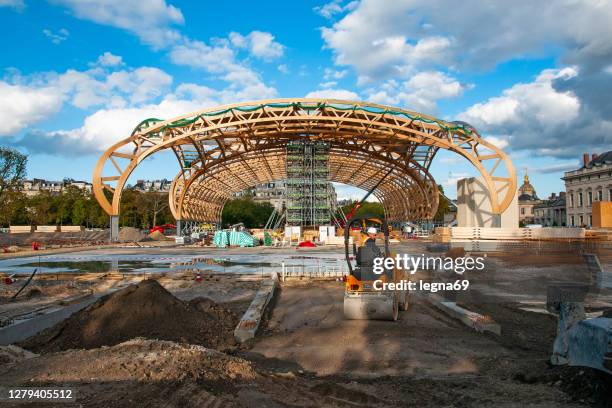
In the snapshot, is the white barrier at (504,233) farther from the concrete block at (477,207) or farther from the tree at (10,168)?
the tree at (10,168)

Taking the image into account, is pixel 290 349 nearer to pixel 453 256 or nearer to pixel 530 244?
pixel 453 256

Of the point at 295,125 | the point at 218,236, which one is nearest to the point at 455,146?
the point at 295,125

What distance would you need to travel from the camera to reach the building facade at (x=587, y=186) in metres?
77.0

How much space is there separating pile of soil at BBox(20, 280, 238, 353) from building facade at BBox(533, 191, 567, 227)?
10257 centimetres

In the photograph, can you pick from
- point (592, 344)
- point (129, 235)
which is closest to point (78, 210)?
point (129, 235)

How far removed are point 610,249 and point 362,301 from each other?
10.3m

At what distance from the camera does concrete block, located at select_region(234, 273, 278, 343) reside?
9.60 m

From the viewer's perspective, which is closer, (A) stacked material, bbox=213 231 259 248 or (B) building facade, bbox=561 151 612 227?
(A) stacked material, bbox=213 231 259 248

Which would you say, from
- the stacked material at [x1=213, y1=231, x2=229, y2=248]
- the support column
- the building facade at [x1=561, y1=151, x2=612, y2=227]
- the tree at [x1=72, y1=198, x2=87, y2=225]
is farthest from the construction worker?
the tree at [x1=72, y1=198, x2=87, y2=225]

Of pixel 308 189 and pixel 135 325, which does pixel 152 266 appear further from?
pixel 308 189

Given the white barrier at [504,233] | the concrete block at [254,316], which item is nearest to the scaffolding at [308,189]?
the white barrier at [504,233]

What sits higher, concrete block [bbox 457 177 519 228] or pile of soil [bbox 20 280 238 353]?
concrete block [bbox 457 177 519 228]

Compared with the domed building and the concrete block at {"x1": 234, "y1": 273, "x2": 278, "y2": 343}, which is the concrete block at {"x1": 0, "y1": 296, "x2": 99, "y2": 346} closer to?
the concrete block at {"x1": 234, "y1": 273, "x2": 278, "y2": 343}

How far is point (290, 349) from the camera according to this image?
862 cm
